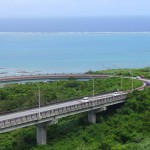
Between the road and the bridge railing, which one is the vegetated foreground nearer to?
the bridge railing

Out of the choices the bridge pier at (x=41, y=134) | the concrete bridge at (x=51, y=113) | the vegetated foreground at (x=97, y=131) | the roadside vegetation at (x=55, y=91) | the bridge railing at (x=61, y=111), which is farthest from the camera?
the roadside vegetation at (x=55, y=91)

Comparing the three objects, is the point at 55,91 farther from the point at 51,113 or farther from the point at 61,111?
the point at 51,113

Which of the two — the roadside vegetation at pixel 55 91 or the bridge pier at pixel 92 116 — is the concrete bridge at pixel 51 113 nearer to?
the bridge pier at pixel 92 116

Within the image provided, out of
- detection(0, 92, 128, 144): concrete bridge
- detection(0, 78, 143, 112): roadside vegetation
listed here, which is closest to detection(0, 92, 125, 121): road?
detection(0, 92, 128, 144): concrete bridge

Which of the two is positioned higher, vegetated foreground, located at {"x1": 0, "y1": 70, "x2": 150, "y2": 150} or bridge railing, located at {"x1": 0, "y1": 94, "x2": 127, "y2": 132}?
bridge railing, located at {"x1": 0, "y1": 94, "x2": 127, "y2": 132}

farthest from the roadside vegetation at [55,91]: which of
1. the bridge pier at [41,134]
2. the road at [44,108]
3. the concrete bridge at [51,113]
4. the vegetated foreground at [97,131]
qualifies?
the bridge pier at [41,134]

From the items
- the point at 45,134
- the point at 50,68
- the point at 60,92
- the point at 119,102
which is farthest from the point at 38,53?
the point at 45,134

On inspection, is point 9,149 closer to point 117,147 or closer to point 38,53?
point 117,147

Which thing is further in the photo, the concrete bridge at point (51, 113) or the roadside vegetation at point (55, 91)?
the roadside vegetation at point (55, 91)

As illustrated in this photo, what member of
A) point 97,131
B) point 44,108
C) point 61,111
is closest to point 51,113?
point 61,111
